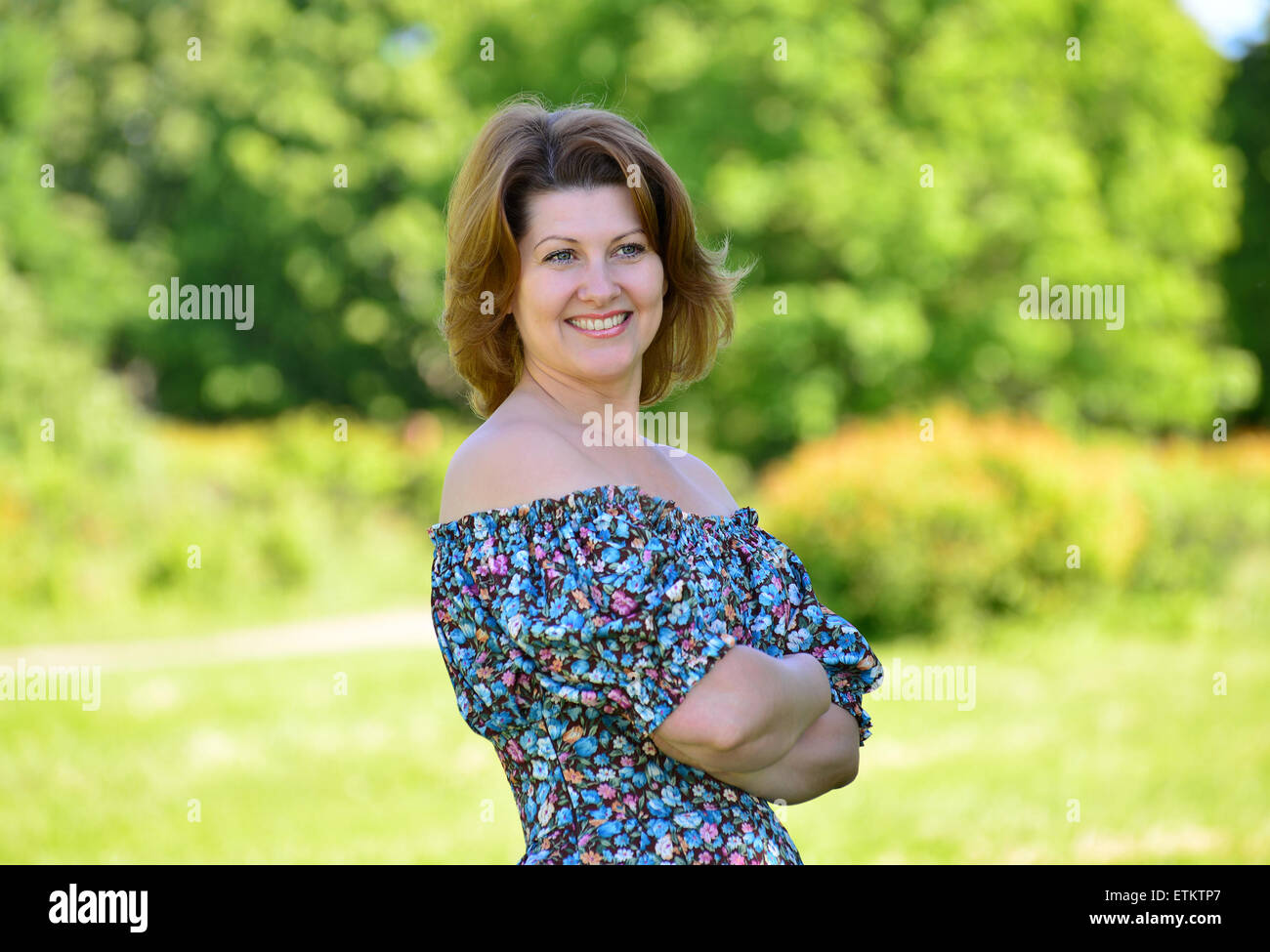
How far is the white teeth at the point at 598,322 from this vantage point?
228 centimetres

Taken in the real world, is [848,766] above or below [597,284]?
below

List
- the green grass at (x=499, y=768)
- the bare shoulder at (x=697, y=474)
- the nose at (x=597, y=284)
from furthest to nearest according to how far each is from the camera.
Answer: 1. the green grass at (x=499, y=768)
2. the bare shoulder at (x=697, y=474)
3. the nose at (x=597, y=284)

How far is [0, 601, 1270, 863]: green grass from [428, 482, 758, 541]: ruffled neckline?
4.68 meters

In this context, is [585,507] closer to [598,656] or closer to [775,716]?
[598,656]

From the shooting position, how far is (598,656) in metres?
1.99

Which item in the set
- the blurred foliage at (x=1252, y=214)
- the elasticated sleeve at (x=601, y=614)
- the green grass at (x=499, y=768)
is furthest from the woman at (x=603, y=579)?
the blurred foliage at (x=1252, y=214)

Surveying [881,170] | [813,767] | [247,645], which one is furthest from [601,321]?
[881,170]

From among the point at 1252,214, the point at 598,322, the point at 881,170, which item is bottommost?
the point at 598,322

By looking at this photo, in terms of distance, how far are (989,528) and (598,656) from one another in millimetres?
9443

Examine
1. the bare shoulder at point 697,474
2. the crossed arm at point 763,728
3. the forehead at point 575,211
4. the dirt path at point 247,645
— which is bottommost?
the dirt path at point 247,645

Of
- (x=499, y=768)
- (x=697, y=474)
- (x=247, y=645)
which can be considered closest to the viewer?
(x=697, y=474)

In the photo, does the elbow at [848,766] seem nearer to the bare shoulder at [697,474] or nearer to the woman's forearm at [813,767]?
the woman's forearm at [813,767]

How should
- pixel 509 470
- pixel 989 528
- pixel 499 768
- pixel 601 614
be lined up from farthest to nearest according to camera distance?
pixel 989 528, pixel 499 768, pixel 509 470, pixel 601 614

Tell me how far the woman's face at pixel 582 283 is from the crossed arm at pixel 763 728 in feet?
1.94
